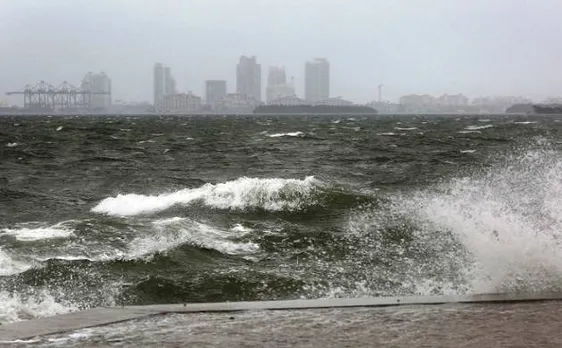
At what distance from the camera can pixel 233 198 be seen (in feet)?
49.2

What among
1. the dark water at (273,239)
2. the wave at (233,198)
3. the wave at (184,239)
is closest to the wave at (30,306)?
the dark water at (273,239)

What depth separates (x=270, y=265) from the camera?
9.53 metres

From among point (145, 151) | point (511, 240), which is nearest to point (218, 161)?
point (145, 151)

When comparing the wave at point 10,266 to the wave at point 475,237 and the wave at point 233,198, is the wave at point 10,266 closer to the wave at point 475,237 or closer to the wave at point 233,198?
the wave at point 475,237

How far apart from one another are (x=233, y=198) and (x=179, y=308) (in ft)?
29.2

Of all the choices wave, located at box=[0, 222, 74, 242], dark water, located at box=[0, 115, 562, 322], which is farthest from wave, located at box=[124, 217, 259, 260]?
wave, located at box=[0, 222, 74, 242]

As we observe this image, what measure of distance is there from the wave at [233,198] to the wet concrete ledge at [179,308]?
783cm

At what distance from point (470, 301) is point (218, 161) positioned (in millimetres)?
22092

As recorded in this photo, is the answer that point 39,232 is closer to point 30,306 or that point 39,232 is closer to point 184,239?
point 184,239

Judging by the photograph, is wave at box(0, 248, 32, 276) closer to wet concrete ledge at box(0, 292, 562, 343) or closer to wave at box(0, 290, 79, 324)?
wave at box(0, 290, 79, 324)

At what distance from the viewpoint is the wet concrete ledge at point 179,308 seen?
5.25 m

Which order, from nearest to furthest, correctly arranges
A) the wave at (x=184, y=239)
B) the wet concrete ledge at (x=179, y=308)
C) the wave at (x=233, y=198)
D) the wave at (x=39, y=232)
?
the wet concrete ledge at (x=179, y=308) → the wave at (x=184, y=239) → the wave at (x=39, y=232) → the wave at (x=233, y=198)

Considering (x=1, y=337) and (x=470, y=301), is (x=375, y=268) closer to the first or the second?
(x=470, y=301)

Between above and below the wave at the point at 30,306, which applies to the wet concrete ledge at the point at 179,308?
above
